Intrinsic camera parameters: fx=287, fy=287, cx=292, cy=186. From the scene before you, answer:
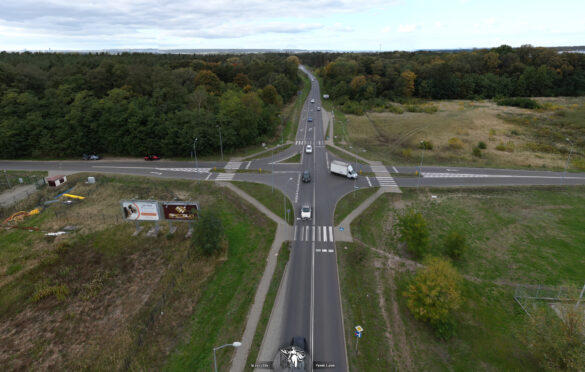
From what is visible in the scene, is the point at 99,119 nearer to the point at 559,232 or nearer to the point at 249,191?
the point at 249,191

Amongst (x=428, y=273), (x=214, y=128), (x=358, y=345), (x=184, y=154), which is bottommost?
(x=358, y=345)

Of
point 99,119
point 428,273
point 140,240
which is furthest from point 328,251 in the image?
point 99,119

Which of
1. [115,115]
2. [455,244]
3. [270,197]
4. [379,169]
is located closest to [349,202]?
[270,197]

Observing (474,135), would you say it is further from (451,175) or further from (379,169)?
(379,169)

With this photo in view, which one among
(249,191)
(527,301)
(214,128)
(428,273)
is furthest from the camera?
(214,128)

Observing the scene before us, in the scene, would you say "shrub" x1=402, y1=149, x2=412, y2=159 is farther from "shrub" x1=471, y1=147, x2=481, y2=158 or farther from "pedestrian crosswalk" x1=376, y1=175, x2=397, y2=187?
"shrub" x1=471, y1=147, x2=481, y2=158

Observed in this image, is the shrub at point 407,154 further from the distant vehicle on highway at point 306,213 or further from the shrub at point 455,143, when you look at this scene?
the distant vehicle on highway at point 306,213
